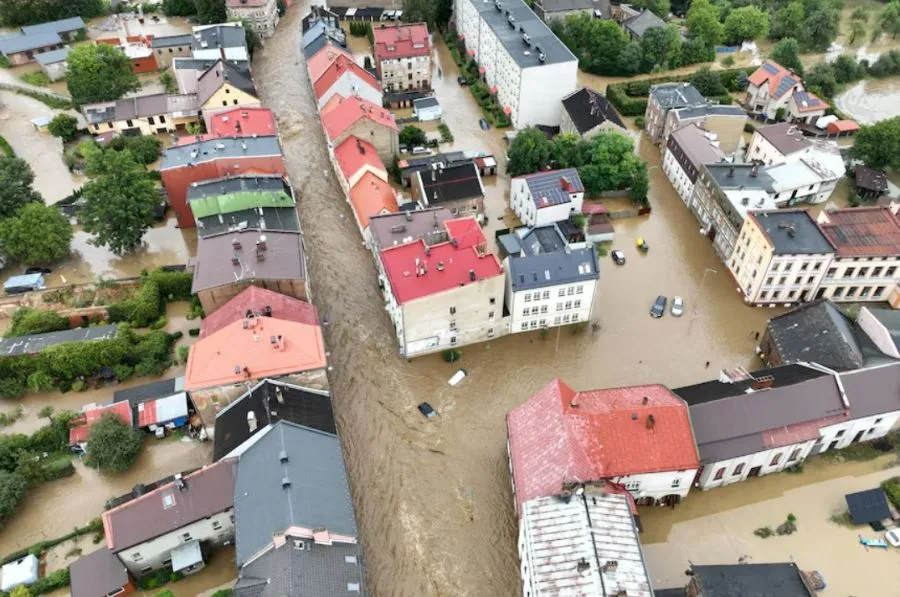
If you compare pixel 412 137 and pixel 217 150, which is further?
pixel 412 137

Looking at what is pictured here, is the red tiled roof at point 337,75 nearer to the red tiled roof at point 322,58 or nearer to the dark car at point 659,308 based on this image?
the red tiled roof at point 322,58

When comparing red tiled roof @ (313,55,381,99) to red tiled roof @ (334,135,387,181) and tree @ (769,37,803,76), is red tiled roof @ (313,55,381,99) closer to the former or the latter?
red tiled roof @ (334,135,387,181)

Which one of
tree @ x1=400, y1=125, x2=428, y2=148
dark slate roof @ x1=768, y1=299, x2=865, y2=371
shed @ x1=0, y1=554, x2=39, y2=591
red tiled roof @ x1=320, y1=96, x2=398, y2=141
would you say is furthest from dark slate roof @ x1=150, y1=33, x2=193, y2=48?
dark slate roof @ x1=768, y1=299, x2=865, y2=371

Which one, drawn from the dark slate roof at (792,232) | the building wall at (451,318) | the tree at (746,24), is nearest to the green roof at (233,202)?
the building wall at (451,318)

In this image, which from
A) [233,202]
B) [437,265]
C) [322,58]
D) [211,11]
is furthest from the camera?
[211,11]

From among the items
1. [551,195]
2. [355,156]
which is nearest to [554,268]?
[551,195]

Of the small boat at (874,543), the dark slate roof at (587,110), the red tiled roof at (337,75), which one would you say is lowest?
the small boat at (874,543)

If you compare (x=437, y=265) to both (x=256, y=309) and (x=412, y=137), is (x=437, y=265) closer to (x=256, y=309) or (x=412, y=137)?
(x=256, y=309)
